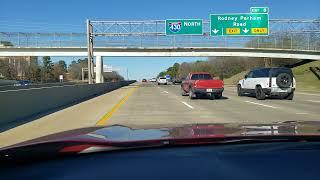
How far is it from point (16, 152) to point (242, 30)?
5623 cm

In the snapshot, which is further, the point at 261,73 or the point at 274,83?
the point at 261,73

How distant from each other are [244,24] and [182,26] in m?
7.07

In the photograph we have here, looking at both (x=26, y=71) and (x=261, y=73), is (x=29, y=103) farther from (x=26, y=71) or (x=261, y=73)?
(x=26, y=71)

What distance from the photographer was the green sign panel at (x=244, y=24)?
5812 centimetres

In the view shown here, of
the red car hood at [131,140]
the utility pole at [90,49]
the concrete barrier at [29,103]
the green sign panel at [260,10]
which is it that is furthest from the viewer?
the green sign panel at [260,10]

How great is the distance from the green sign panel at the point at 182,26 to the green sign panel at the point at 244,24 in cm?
277

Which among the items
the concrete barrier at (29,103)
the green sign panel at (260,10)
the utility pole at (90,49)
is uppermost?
the green sign panel at (260,10)

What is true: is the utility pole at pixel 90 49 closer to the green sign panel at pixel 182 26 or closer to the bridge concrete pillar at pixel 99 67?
the green sign panel at pixel 182 26

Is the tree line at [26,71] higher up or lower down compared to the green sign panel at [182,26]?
lower down

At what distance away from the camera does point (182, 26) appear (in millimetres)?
60500

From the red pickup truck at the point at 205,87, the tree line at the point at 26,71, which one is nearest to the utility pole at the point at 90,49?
the red pickup truck at the point at 205,87

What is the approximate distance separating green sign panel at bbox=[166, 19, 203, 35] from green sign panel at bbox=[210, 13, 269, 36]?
2.77 m

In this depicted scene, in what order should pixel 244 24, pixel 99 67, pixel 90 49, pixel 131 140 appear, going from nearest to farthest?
pixel 131 140, pixel 90 49, pixel 244 24, pixel 99 67

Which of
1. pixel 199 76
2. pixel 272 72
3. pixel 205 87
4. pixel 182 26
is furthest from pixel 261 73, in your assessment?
pixel 182 26
